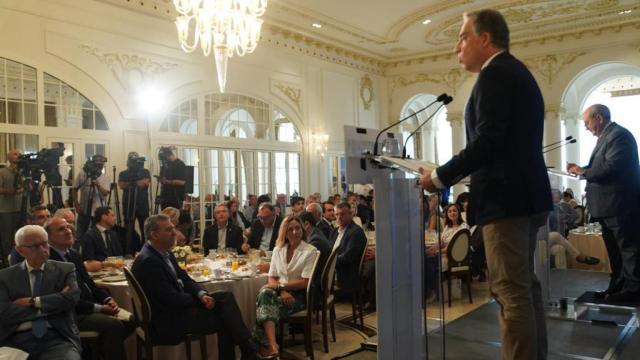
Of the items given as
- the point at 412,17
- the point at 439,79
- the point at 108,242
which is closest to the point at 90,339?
the point at 108,242

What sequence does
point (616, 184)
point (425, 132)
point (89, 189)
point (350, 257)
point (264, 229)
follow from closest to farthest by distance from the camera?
point (616, 184), point (350, 257), point (264, 229), point (89, 189), point (425, 132)

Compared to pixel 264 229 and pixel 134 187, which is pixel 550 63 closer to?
pixel 264 229

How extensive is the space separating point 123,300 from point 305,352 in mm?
1486

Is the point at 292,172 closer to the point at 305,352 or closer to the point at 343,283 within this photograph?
the point at 343,283

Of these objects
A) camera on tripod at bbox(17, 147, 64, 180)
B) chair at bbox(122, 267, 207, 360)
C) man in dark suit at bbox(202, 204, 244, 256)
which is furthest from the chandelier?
chair at bbox(122, 267, 207, 360)

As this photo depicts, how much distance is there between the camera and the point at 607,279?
617 cm

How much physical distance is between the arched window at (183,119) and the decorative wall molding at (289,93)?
78.5 inches

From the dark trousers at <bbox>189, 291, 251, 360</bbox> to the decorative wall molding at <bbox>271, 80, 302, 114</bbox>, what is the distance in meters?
6.99

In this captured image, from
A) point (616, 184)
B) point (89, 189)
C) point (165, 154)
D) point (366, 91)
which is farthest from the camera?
point (366, 91)

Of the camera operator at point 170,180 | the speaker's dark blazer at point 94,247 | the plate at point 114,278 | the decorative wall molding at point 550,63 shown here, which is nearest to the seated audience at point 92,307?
the plate at point 114,278

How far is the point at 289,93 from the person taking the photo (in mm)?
10359

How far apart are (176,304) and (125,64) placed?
17.2 ft

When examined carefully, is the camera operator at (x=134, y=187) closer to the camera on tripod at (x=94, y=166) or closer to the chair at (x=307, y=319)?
the camera on tripod at (x=94, y=166)

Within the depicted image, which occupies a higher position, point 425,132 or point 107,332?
point 425,132
